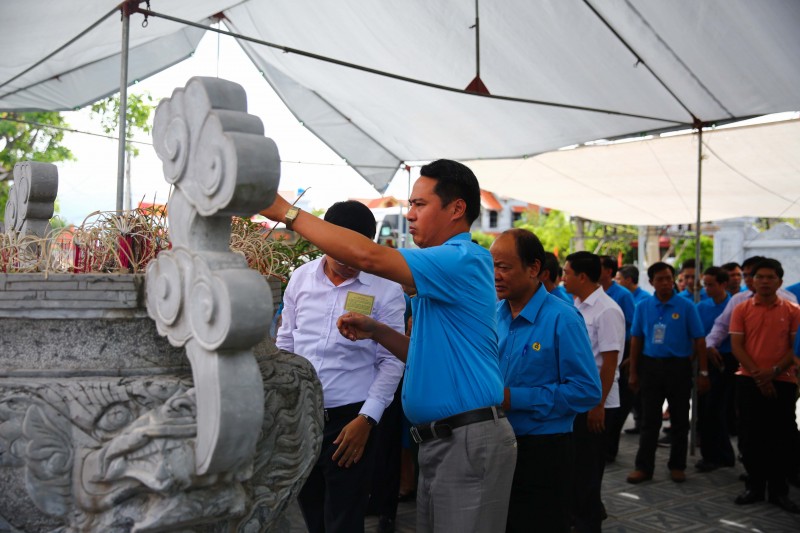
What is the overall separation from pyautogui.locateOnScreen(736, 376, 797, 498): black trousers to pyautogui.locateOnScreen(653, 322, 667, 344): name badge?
74 centimetres

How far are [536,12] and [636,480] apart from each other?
350 cm

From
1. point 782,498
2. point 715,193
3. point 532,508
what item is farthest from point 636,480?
point 715,193

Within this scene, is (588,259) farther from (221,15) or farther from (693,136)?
(221,15)

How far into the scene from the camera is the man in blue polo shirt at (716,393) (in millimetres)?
6121

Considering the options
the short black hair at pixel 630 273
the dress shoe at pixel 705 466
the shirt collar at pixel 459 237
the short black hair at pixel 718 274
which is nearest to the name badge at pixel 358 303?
the shirt collar at pixel 459 237

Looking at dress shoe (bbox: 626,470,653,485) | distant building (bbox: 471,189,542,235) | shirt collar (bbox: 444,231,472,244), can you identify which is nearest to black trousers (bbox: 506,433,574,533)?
shirt collar (bbox: 444,231,472,244)

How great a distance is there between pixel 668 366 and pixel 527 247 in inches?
134

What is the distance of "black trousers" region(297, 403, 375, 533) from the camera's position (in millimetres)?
2492

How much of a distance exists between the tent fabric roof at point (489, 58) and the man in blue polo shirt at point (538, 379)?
266 cm

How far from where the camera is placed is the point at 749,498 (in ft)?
16.6

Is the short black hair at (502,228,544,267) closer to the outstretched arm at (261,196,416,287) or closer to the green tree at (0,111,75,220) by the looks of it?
the outstretched arm at (261,196,416,287)

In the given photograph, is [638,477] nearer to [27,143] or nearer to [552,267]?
[552,267]

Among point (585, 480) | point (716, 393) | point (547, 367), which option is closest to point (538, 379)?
point (547, 367)

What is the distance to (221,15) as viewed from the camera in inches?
252
